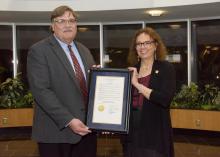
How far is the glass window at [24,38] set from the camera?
10086 mm

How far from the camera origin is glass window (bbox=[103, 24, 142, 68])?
396 inches

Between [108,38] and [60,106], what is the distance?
7.81m

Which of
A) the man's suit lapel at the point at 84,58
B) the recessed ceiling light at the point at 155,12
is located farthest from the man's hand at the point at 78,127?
the recessed ceiling light at the point at 155,12

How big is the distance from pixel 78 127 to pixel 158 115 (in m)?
0.62

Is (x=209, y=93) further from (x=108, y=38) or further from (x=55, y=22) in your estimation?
(x=55, y=22)

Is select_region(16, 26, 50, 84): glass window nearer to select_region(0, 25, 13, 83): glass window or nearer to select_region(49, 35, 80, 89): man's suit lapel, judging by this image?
select_region(0, 25, 13, 83): glass window

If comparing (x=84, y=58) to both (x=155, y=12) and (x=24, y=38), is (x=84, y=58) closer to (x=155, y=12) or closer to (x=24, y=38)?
(x=155, y=12)

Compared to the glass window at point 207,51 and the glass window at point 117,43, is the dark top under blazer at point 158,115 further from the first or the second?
the glass window at point 117,43

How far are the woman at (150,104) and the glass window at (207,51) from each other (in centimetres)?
681

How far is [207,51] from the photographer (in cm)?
948

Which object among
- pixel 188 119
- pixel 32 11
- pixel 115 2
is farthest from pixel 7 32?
pixel 188 119

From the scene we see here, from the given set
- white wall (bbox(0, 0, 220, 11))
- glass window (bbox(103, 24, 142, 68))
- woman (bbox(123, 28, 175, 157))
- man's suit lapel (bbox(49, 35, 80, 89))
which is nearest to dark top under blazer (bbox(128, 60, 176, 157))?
woman (bbox(123, 28, 175, 157))

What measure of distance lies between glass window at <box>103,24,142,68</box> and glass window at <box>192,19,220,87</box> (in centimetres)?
160

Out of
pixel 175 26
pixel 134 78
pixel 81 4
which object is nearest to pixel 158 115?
pixel 134 78
